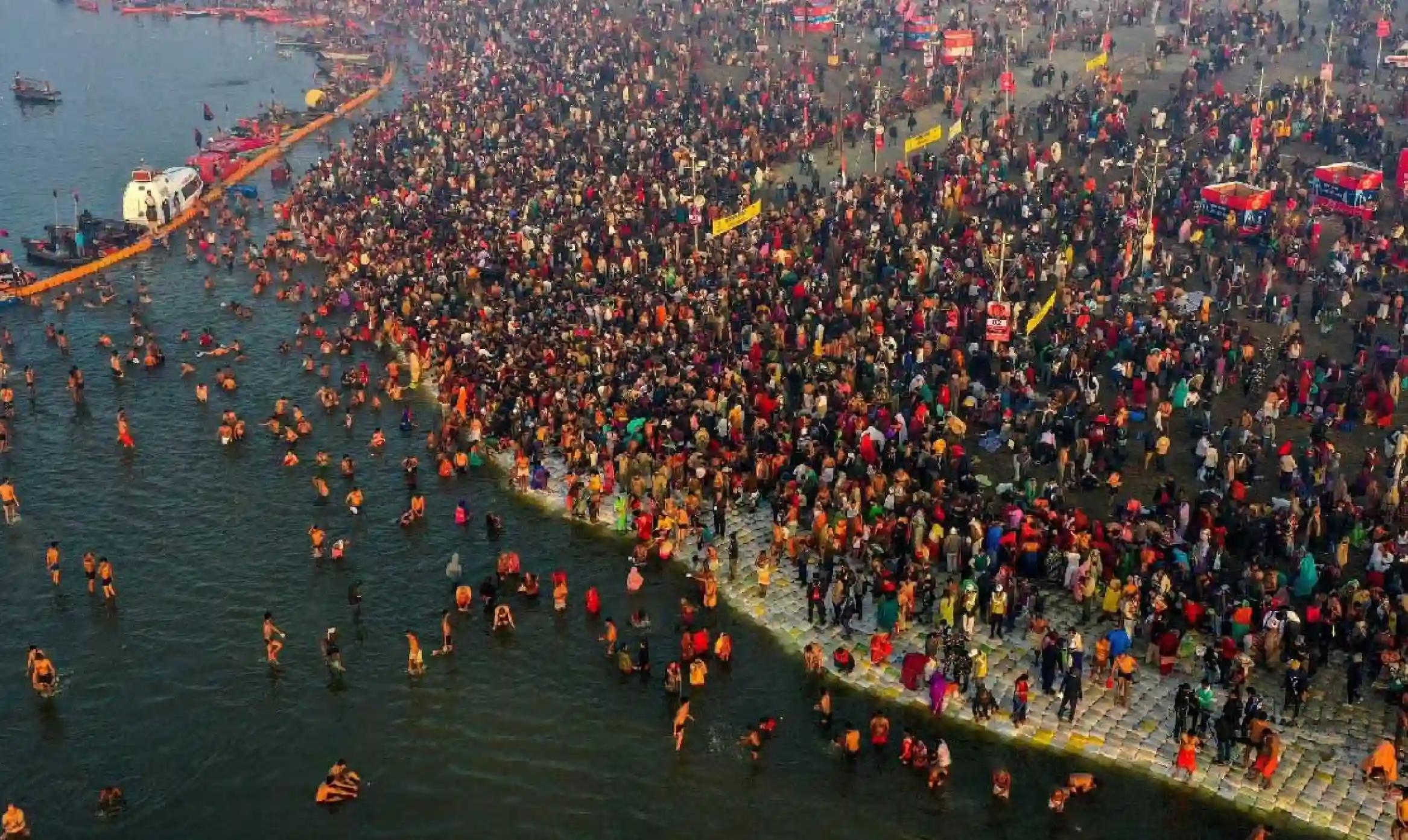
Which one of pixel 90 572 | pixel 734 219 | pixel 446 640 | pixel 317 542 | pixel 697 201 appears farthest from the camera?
pixel 697 201

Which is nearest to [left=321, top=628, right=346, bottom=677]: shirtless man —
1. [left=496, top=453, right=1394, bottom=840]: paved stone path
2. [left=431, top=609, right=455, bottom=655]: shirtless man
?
[left=431, top=609, right=455, bottom=655]: shirtless man

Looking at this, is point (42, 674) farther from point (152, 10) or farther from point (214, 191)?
point (152, 10)

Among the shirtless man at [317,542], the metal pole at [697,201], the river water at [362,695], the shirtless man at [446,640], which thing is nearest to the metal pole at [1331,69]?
the metal pole at [697,201]

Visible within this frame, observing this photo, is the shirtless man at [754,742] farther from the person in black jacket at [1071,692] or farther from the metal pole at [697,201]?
the metal pole at [697,201]

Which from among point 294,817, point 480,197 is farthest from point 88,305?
point 294,817

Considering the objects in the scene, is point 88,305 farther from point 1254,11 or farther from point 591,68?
point 1254,11

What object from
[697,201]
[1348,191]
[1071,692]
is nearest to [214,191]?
[697,201]
